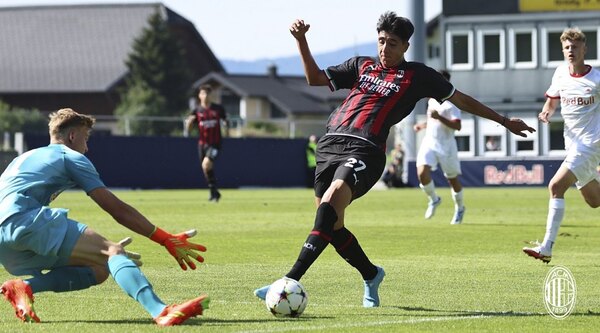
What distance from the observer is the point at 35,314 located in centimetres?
847

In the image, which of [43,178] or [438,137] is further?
[438,137]

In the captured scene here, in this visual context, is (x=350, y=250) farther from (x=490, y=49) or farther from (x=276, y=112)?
(x=276, y=112)

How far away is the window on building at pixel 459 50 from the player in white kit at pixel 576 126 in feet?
133

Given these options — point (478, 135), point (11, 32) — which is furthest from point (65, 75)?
point (478, 135)

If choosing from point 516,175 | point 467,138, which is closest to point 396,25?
point 516,175

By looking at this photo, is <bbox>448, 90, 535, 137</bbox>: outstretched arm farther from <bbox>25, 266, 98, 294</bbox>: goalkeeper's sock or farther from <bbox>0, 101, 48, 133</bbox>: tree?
<bbox>0, 101, 48, 133</bbox>: tree

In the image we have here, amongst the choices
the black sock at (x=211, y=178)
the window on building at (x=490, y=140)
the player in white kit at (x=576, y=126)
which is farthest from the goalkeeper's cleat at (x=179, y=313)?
the window on building at (x=490, y=140)

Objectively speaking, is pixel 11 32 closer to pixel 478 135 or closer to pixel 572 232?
pixel 478 135

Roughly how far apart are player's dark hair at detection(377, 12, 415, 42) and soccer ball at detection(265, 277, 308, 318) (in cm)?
204

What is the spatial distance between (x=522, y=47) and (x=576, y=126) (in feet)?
137

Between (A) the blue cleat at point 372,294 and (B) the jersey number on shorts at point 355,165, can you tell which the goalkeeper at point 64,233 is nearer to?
(B) the jersey number on shorts at point 355,165

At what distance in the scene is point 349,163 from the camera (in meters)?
9.32

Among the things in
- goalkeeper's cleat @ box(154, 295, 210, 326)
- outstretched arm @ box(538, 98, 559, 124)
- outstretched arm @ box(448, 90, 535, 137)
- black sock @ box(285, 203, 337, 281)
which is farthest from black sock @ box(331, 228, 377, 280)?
outstretched arm @ box(538, 98, 559, 124)

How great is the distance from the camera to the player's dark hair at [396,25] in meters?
9.55
